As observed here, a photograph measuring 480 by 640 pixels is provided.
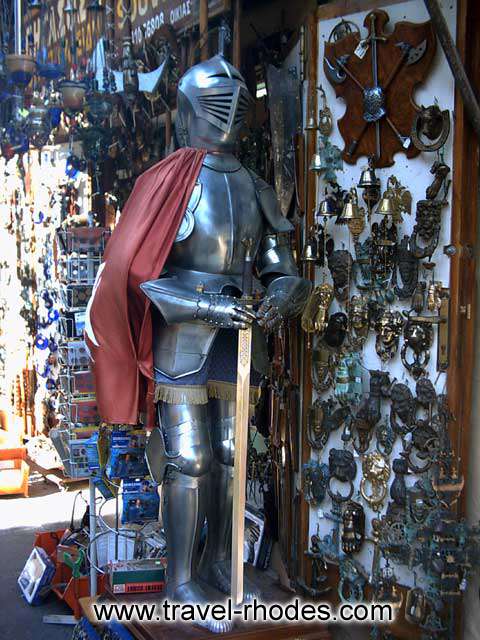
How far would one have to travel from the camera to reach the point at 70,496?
597cm

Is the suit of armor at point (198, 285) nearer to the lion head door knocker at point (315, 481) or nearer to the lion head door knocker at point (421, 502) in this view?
the lion head door knocker at point (315, 481)

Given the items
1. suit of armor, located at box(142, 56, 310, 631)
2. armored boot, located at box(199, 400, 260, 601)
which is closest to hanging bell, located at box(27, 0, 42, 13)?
suit of armor, located at box(142, 56, 310, 631)

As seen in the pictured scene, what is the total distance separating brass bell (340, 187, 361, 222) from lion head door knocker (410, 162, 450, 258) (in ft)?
0.85

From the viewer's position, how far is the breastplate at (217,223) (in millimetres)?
3098

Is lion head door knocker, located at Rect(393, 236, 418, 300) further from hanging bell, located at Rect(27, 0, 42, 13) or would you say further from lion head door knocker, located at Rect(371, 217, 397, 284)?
hanging bell, located at Rect(27, 0, 42, 13)

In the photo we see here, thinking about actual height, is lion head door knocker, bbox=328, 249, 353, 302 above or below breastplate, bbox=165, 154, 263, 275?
below

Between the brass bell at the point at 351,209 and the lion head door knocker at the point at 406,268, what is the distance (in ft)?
0.71

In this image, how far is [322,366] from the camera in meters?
3.50

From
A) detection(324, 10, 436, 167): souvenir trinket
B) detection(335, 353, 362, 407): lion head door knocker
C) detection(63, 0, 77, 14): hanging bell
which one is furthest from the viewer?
detection(63, 0, 77, 14): hanging bell

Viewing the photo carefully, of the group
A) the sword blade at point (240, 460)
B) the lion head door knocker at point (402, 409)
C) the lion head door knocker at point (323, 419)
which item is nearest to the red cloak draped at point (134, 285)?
the sword blade at point (240, 460)

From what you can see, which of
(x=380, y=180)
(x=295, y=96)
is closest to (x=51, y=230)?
(x=295, y=96)

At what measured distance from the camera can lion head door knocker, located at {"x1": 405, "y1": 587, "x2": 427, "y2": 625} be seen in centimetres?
301

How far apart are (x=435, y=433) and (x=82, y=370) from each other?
1.80m

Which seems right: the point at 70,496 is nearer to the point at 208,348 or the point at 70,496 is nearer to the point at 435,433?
the point at 208,348
